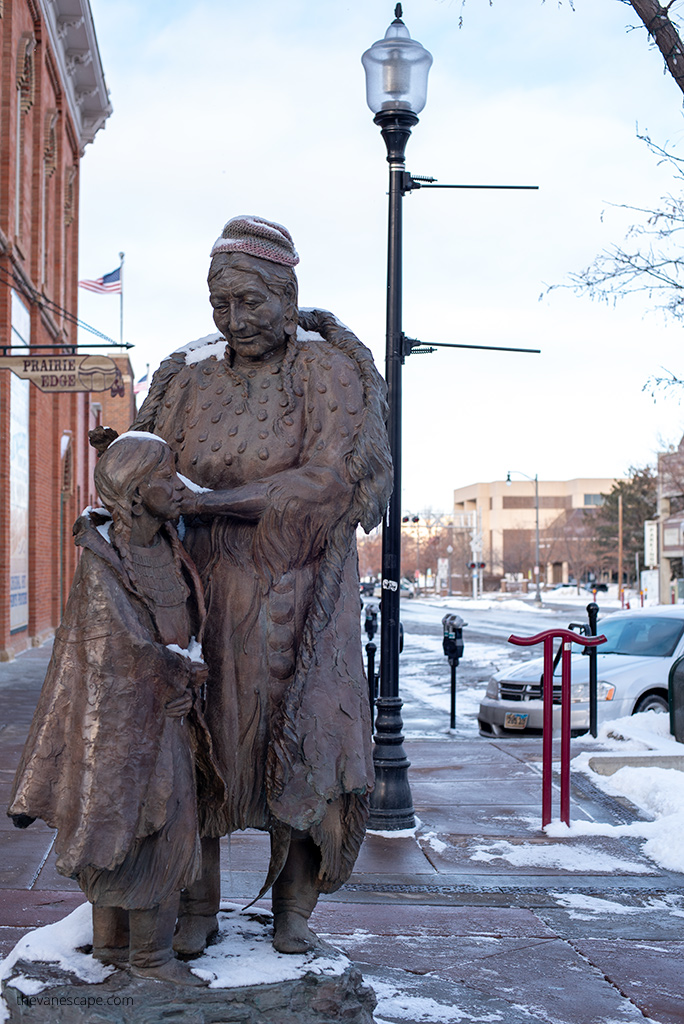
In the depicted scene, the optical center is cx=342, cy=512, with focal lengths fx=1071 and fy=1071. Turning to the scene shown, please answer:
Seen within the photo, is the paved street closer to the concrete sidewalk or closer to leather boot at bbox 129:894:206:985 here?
the concrete sidewalk

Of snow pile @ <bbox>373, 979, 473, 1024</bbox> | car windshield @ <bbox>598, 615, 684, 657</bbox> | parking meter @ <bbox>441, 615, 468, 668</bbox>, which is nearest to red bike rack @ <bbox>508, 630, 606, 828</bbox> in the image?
snow pile @ <bbox>373, 979, 473, 1024</bbox>

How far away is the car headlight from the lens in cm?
1060

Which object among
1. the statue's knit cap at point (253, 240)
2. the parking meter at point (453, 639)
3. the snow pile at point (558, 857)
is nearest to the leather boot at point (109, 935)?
the statue's knit cap at point (253, 240)

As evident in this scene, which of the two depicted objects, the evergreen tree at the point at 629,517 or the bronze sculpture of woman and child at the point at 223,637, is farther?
the evergreen tree at the point at 629,517

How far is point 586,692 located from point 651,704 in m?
0.73

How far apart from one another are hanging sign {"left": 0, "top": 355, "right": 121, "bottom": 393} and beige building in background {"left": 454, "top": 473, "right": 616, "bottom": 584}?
93397 mm

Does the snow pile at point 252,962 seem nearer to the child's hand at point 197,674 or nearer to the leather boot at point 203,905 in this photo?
the leather boot at point 203,905

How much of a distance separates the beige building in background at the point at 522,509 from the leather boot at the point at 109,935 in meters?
104

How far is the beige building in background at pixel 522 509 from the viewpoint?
109 meters

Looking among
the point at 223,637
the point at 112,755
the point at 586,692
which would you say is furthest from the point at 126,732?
the point at 586,692

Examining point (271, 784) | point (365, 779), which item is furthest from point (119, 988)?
point (365, 779)

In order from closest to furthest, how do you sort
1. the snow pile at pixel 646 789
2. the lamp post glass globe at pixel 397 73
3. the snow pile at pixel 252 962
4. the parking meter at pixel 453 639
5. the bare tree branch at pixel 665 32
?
the snow pile at pixel 252 962, the bare tree branch at pixel 665 32, the snow pile at pixel 646 789, the lamp post glass globe at pixel 397 73, the parking meter at pixel 453 639

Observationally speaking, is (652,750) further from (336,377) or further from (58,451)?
(58,451)

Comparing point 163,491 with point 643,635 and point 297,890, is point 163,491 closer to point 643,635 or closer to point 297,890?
point 297,890
